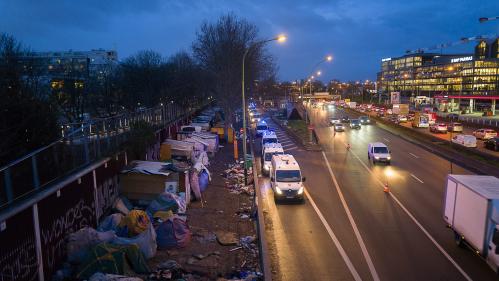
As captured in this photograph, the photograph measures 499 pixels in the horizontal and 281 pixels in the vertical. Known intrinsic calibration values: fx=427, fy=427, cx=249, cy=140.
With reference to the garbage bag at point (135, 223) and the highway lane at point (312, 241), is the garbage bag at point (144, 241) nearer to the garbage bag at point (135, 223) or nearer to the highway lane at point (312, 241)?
the garbage bag at point (135, 223)

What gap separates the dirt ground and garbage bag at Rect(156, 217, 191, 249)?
0.19 meters

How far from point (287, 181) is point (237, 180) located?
4954mm

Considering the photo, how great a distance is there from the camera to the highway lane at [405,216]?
11906mm

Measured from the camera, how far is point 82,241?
1114 cm

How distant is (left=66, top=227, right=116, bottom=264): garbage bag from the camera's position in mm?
10938

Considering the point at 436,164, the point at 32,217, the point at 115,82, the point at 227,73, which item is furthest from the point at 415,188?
the point at 115,82

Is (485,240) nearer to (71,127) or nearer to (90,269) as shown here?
(90,269)

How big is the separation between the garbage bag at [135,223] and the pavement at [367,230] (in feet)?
12.7

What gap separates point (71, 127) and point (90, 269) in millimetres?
6607

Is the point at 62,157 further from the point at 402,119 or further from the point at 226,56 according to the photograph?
the point at 402,119

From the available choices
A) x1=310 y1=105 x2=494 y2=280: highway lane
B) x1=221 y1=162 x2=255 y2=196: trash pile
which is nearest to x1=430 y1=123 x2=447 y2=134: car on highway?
x1=310 y1=105 x2=494 y2=280: highway lane

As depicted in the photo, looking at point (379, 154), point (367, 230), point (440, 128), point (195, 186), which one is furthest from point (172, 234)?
point (440, 128)

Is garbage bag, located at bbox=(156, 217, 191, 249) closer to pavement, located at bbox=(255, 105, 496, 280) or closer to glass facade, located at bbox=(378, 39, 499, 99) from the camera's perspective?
pavement, located at bbox=(255, 105, 496, 280)

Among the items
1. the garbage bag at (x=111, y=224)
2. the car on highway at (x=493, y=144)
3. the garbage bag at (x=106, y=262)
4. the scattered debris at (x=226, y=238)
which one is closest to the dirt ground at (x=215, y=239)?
the scattered debris at (x=226, y=238)
